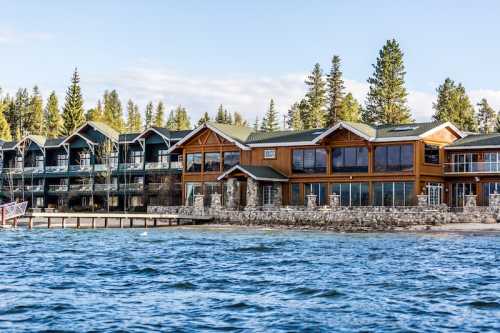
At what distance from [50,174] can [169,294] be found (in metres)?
60.1

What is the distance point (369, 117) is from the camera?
8412 cm

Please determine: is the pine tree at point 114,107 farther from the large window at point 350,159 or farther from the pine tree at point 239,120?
the large window at point 350,159

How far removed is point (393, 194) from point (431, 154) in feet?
13.0

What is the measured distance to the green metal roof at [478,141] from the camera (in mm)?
52188

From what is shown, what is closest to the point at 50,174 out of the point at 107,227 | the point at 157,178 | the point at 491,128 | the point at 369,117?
the point at 157,178

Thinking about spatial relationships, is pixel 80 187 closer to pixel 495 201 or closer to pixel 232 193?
pixel 232 193

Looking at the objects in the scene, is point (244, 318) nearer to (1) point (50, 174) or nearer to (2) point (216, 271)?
(2) point (216, 271)

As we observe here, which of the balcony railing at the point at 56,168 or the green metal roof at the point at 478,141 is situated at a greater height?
the green metal roof at the point at 478,141

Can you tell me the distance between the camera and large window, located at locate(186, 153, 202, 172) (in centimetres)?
6238

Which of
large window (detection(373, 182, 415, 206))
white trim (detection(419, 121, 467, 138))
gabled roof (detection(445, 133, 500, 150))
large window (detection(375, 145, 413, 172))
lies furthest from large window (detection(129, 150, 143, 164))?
gabled roof (detection(445, 133, 500, 150))

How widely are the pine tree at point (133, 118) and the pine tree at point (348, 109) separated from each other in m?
49.4

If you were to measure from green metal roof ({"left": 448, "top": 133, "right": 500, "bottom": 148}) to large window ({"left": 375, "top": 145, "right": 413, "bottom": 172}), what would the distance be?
14.6 feet

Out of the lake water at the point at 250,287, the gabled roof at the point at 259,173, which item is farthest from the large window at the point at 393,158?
the lake water at the point at 250,287

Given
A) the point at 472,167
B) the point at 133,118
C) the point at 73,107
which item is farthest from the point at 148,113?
the point at 472,167
